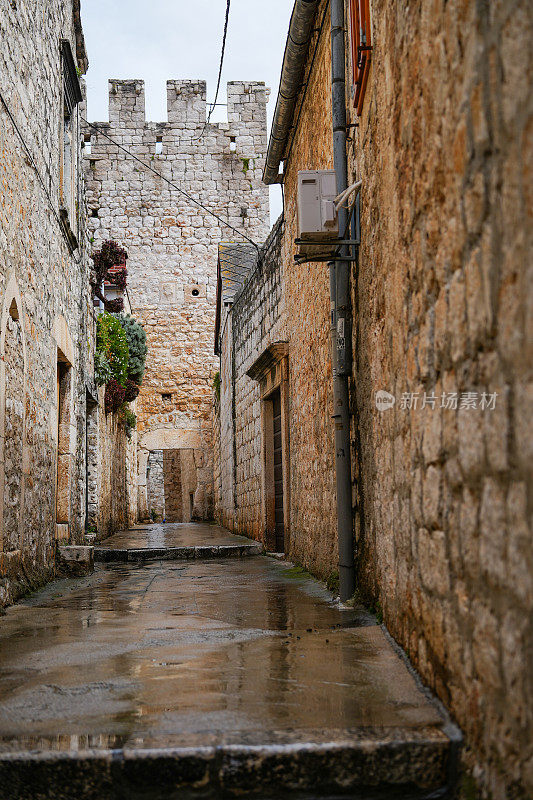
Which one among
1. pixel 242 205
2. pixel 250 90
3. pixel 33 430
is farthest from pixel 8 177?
pixel 250 90

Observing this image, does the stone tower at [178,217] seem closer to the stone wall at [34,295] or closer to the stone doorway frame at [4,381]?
the stone wall at [34,295]

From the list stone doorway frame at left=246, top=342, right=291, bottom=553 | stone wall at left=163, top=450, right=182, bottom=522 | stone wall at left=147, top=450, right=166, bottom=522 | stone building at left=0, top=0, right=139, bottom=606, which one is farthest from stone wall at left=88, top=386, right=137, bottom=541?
stone wall at left=163, top=450, right=182, bottom=522

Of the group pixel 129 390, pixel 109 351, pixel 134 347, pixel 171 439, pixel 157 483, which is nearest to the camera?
pixel 109 351

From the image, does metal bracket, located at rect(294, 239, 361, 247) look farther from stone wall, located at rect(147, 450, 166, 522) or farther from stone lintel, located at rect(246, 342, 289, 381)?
stone wall, located at rect(147, 450, 166, 522)

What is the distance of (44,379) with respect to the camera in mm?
6125

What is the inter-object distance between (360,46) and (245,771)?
328 centimetres

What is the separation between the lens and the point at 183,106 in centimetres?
2164

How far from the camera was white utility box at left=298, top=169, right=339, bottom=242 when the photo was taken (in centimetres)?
418

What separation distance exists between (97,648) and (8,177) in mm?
2976

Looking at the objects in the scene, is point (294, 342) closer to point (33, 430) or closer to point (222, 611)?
point (33, 430)

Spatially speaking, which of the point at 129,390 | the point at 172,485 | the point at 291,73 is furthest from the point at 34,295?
the point at 172,485

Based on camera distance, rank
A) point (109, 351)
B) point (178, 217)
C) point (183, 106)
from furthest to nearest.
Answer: point (183, 106), point (178, 217), point (109, 351)

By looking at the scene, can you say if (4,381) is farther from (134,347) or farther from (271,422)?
(134,347)

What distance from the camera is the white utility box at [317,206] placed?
4180 mm
